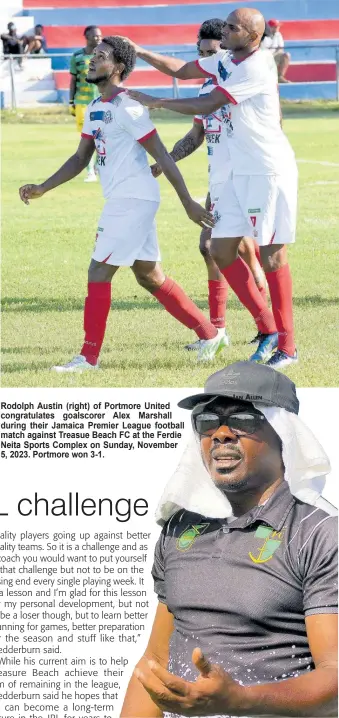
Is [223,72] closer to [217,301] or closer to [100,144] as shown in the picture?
[100,144]

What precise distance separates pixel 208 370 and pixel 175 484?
325 cm

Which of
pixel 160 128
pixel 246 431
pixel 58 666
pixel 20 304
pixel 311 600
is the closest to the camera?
pixel 311 600

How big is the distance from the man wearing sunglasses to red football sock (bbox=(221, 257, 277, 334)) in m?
3.41

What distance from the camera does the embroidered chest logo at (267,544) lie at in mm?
4832

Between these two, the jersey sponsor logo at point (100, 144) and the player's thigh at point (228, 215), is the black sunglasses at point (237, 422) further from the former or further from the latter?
the player's thigh at point (228, 215)

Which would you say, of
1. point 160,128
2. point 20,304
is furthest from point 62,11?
point 20,304

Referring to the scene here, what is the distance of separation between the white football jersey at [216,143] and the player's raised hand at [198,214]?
2.75 ft

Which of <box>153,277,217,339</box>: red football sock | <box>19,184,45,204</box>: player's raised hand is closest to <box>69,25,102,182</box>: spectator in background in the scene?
<box>19,184,45,204</box>: player's raised hand

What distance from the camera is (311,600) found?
4676mm

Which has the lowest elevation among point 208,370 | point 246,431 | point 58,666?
point 58,666

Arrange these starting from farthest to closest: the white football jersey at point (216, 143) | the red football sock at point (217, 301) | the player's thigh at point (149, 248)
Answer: the red football sock at point (217, 301) → the white football jersey at point (216, 143) → the player's thigh at point (149, 248)

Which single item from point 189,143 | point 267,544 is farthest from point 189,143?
point 267,544

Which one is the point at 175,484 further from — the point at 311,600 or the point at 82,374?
the point at 82,374

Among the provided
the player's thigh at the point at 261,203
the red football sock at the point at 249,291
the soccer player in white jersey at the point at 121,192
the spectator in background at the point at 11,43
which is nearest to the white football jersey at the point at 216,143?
the player's thigh at the point at 261,203
